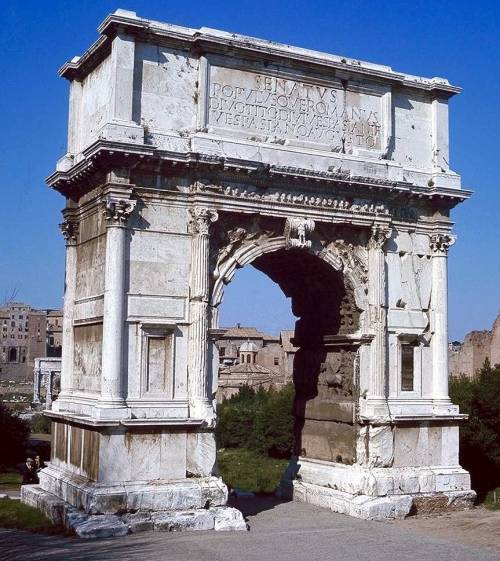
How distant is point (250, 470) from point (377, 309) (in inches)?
405

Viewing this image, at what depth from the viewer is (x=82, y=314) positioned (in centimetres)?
1541

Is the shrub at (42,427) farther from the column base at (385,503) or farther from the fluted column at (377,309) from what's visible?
the fluted column at (377,309)

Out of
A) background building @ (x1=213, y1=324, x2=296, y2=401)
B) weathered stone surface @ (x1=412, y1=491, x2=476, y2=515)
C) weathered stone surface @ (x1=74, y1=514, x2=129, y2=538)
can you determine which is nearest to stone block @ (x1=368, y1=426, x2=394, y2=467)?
weathered stone surface @ (x1=412, y1=491, x2=476, y2=515)

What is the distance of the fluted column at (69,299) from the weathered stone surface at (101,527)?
11.2 ft

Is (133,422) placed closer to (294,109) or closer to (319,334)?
(319,334)

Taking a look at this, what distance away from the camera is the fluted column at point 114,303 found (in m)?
13.6

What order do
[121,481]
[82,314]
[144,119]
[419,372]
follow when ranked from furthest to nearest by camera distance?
[419,372], [82,314], [144,119], [121,481]

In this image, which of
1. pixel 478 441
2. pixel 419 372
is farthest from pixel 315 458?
pixel 478 441

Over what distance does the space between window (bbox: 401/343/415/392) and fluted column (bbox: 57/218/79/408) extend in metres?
6.24

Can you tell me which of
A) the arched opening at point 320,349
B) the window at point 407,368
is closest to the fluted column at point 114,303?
the arched opening at point 320,349

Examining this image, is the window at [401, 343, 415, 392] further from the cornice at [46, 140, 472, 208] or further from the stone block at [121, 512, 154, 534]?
the stone block at [121, 512, 154, 534]

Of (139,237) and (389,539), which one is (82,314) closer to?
(139,237)

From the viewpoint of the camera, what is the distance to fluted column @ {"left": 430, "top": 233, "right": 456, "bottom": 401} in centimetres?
1653

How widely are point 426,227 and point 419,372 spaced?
2858mm
